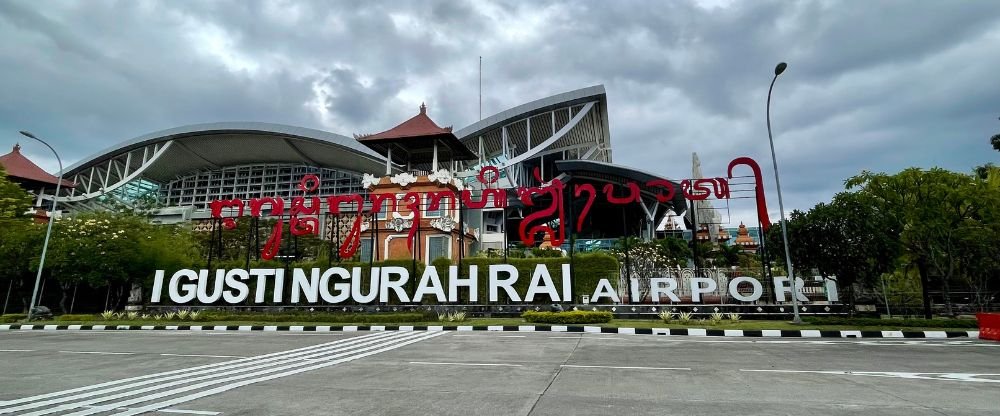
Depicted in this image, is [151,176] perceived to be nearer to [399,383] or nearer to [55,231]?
[55,231]

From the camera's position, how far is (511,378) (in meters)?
7.54

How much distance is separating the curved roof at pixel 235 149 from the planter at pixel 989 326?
154 ft

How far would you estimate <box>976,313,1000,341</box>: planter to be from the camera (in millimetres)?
13250

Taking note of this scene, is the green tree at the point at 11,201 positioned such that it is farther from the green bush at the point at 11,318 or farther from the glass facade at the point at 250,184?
the glass facade at the point at 250,184

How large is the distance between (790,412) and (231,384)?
735 centimetres

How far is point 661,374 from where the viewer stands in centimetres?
788

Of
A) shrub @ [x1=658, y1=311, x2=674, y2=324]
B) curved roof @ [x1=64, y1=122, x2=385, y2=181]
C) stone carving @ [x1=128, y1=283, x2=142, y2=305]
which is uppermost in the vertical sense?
curved roof @ [x1=64, y1=122, x2=385, y2=181]

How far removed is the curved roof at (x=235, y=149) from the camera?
178 ft

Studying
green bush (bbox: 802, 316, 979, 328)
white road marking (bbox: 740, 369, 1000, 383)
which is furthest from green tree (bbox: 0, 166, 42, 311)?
green bush (bbox: 802, 316, 979, 328)

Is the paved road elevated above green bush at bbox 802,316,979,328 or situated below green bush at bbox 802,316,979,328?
below

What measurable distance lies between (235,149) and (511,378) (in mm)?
61498

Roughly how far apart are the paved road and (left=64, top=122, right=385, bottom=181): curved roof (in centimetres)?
4320

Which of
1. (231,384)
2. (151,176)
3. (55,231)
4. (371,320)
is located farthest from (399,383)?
(151,176)

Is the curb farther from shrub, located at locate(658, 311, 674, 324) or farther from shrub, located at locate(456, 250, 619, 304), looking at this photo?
shrub, located at locate(456, 250, 619, 304)
